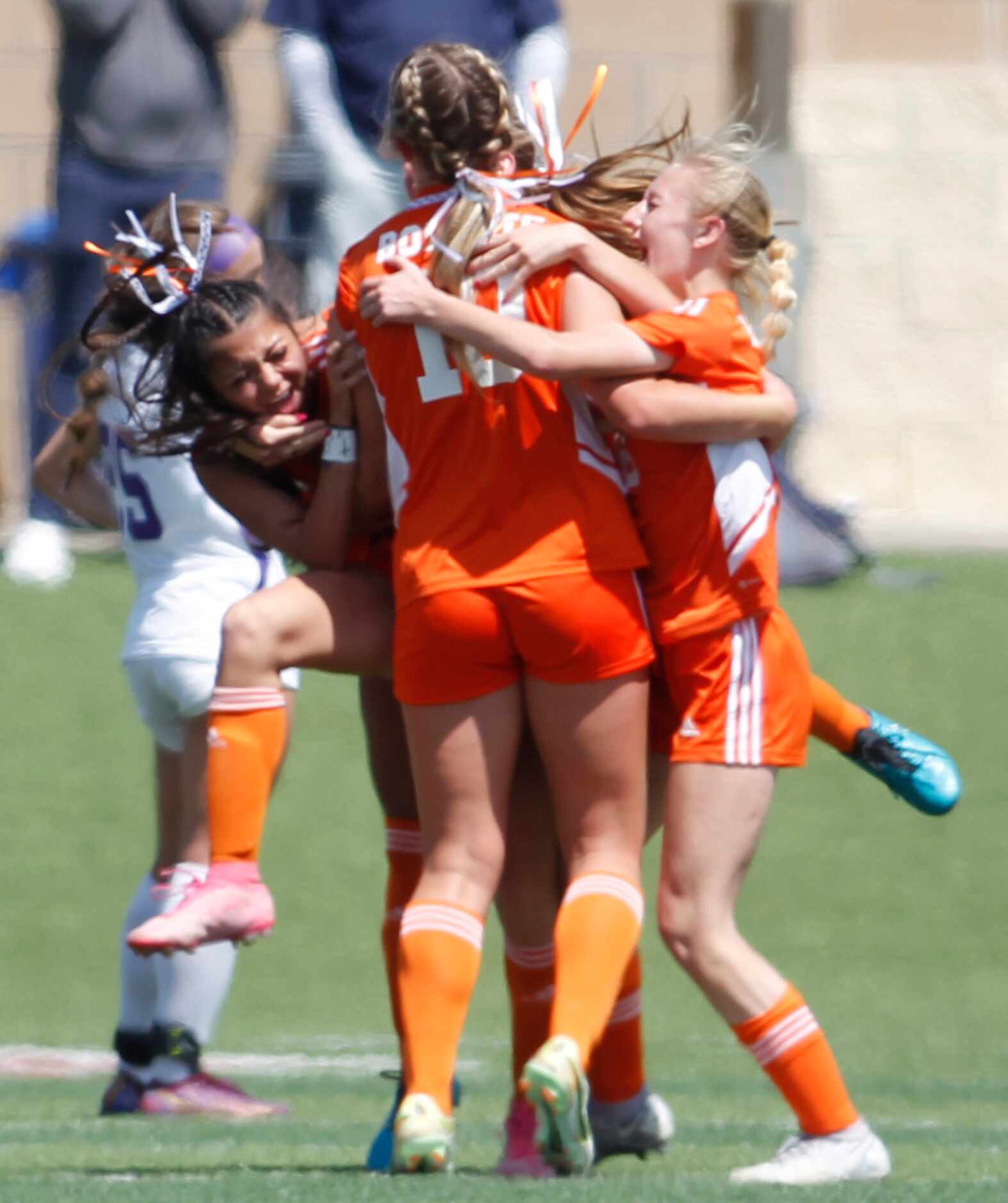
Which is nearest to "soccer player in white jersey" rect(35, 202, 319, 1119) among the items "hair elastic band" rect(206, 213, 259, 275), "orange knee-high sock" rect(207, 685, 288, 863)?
"hair elastic band" rect(206, 213, 259, 275)

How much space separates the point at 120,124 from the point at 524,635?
19.6ft

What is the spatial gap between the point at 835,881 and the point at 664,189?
4.71m

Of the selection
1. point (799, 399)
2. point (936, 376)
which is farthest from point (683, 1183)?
point (936, 376)

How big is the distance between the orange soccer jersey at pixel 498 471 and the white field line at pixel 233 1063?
2.79 meters

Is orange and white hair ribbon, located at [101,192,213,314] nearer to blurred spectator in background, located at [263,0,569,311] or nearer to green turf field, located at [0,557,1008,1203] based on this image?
green turf field, located at [0,557,1008,1203]

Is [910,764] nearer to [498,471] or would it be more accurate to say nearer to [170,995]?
[498,471]

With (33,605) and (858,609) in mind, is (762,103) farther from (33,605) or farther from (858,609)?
(33,605)

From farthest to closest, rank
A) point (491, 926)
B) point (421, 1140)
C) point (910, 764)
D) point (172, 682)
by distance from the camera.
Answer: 1. point (491, 926)
2. point (172, 682)
3. point (910, 764)
4. point (421, 1140)

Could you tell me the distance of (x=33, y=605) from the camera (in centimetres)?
1003

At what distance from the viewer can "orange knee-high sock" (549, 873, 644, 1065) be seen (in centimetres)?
430

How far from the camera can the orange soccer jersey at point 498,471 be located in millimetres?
4387

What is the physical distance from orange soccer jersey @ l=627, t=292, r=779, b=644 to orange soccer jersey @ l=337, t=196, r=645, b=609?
0.06 m

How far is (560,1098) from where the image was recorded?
4078 mm

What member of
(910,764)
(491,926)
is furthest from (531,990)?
(491,926)
